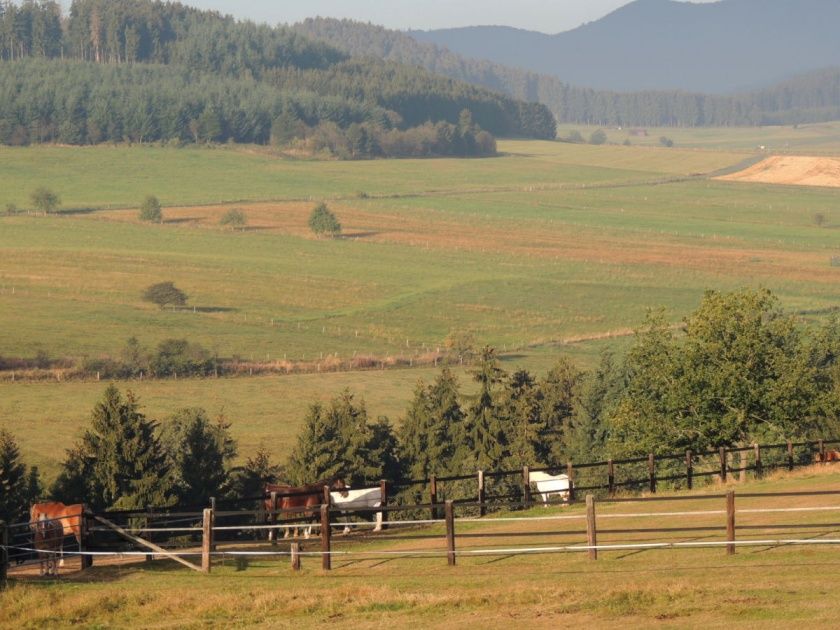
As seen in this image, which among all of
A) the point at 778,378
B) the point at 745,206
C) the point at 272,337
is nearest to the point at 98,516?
the point at 778,378

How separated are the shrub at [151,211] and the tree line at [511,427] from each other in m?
86.0

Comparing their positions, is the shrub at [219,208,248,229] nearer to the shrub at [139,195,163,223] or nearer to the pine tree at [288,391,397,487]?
the shrub at [139,195,163,223]

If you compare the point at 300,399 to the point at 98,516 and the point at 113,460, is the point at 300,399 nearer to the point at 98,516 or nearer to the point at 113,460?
the point at 113,460

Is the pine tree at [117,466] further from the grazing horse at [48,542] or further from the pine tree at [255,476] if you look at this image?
the grazing horse at [48,542]

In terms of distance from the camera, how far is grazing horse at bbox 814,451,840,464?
1515 inches

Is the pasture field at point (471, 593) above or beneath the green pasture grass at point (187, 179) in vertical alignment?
beneath

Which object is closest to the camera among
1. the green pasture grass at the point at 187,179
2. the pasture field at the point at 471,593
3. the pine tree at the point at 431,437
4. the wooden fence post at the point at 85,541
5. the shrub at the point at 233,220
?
the pasture field at the point at 471,593

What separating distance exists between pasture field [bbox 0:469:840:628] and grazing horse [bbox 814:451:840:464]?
14399 mm

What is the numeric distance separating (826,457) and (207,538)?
21053mm

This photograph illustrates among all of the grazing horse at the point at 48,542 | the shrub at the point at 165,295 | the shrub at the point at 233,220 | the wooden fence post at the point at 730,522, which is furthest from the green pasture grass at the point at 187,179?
the wooden fence post at the point at 730,522

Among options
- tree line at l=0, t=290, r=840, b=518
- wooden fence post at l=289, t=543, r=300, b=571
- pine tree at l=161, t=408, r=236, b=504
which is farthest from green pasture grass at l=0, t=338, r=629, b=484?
wooden fence post at l=289, t=543, r=300, b=571

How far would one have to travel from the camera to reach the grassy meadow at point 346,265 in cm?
7481

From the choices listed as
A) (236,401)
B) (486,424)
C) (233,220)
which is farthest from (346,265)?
(486,424)

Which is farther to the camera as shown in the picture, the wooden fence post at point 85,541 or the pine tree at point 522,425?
the pine tree at point 522,425
